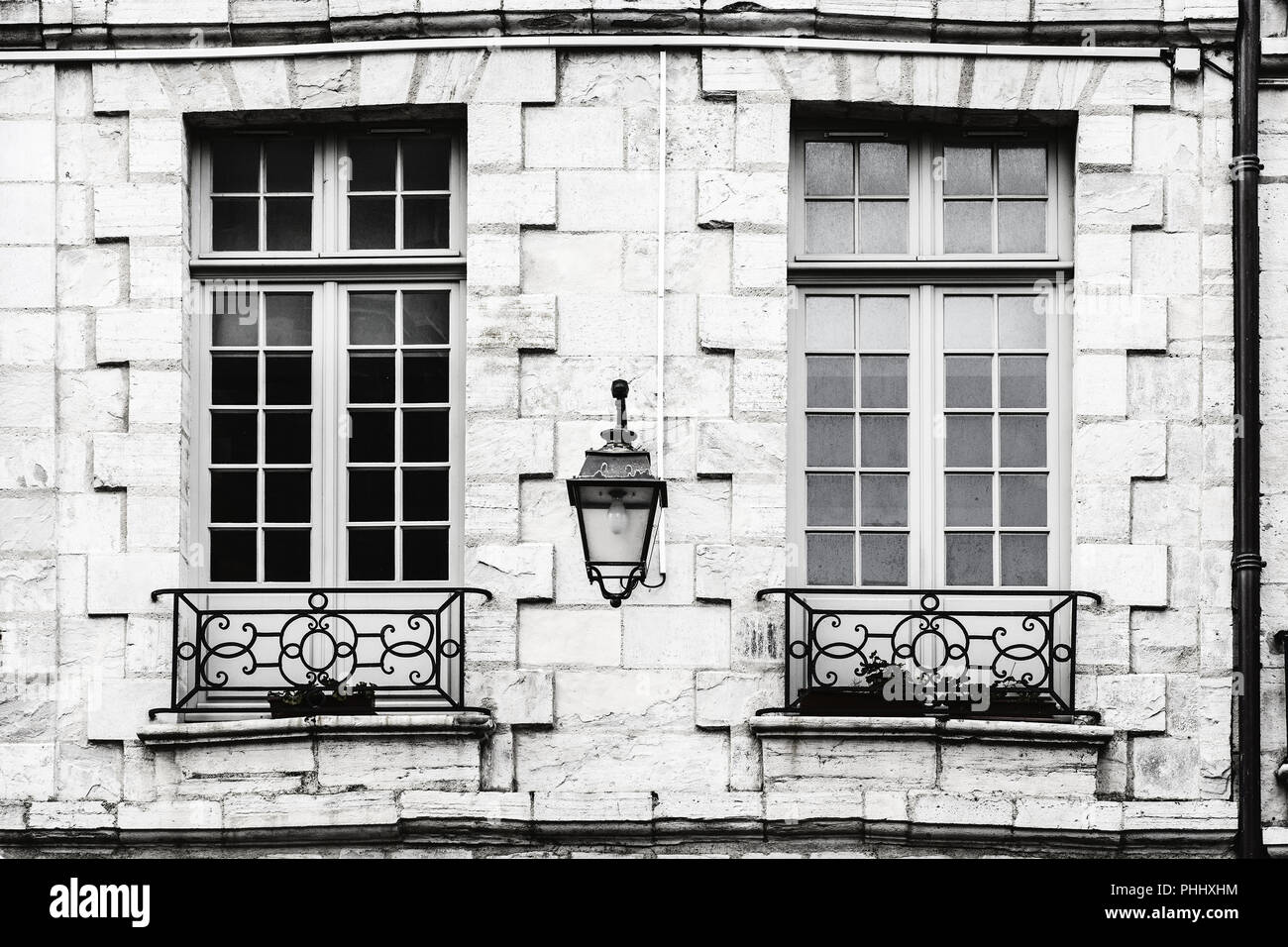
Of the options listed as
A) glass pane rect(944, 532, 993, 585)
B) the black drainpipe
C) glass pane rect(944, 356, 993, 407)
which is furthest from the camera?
glass pane rect(944, 356, 993, 407)

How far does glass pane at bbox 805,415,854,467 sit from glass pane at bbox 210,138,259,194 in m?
2.58

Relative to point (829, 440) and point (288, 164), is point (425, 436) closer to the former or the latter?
point (288, 164)

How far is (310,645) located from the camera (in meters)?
9.91

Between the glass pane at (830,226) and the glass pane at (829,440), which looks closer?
the glass pane at (829,440)

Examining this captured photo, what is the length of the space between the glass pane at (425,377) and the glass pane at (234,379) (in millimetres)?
639

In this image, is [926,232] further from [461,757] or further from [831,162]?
[461,757]

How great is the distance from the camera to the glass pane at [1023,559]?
9.95m

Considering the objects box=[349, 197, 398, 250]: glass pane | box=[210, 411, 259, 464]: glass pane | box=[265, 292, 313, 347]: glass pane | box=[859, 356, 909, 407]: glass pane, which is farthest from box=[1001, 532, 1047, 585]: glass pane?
box=[210, 411, 259, 464]: glass pane

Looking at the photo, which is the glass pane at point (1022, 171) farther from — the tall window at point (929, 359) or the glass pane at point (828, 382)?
the glass pane at point (828, 382)

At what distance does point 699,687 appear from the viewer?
956cm

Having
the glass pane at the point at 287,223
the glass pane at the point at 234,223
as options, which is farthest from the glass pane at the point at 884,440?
the glass pane at the point at 234,223

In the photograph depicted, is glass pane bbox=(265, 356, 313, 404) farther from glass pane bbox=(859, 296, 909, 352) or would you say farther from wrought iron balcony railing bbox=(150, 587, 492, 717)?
glass pane bbox=(859, 296, 909, 352)

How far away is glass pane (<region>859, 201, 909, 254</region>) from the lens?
10148 millimetres
